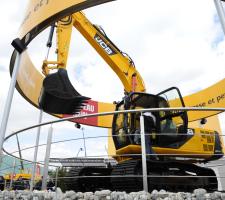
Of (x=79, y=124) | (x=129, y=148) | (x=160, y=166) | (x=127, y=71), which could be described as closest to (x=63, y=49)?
(x=127, y=71)

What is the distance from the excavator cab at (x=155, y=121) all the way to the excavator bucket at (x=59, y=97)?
868mm

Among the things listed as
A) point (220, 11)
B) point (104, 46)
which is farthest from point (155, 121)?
point (104, 46)

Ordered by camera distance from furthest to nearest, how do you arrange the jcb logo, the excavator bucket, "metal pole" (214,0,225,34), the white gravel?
the jcb logo
the excavator bucket
"metal pole" (214,0,225,34)
the white gravel

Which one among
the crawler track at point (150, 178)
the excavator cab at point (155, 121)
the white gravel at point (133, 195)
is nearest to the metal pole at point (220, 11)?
the excavator cab at point (155, 121)

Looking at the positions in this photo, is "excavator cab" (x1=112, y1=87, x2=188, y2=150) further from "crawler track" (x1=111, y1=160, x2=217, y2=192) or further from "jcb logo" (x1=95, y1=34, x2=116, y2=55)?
"jcb logo" (x1=95, y1=34, x2=116, y2=55)

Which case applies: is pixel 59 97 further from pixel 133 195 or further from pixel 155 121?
pixel 133 195

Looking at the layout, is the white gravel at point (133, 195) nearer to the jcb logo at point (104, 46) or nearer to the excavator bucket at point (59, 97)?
the excavator bucket at point (59, 97)

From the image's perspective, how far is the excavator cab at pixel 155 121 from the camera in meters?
5.40

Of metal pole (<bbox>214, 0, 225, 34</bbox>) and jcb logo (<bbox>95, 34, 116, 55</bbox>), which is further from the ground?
jcb logo (<bbox>95, 34, 116, 55</bbox>)

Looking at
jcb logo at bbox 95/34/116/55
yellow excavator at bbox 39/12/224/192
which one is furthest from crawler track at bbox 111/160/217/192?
jcb logo at bbox 95/34/116/55

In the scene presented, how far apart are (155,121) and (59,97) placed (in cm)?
181

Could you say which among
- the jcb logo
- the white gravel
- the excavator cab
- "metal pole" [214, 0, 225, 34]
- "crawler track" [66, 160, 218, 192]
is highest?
the jcb logo

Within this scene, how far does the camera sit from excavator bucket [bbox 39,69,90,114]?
18.1ft

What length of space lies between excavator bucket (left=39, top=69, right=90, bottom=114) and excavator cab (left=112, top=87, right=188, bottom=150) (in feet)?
2.85
